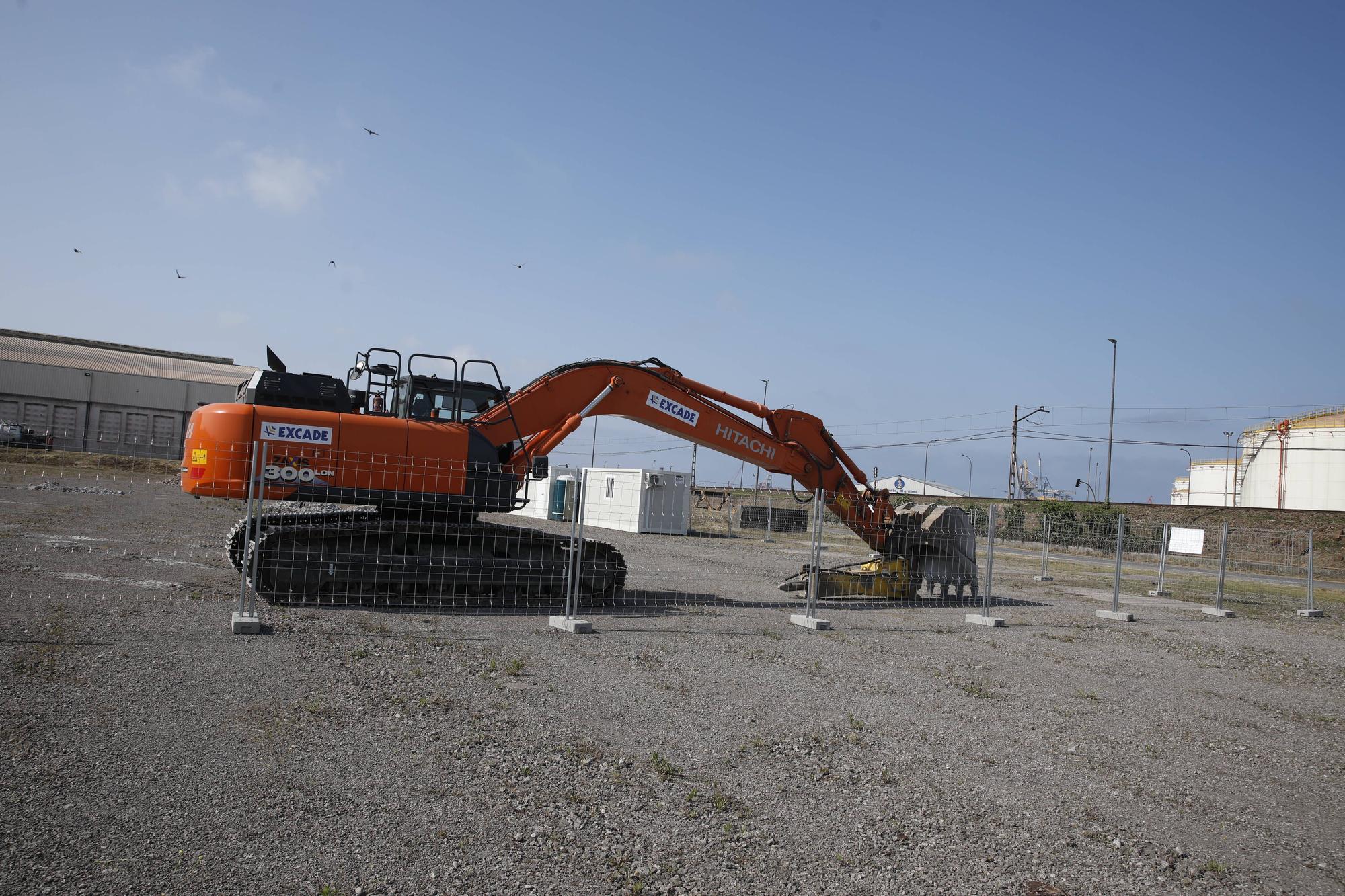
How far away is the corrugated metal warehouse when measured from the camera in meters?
53.7

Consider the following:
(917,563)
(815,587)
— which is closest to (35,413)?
(917,563)

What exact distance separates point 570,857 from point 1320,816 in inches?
182

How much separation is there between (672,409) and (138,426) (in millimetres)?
53136

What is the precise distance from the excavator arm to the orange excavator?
0.03m

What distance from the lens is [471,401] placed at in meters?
11.6

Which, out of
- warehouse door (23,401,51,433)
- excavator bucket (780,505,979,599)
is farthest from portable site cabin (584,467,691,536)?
warehouse door (23,401,51,433)

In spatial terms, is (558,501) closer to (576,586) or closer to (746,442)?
(746,442)

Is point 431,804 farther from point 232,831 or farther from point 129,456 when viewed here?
point 129,456

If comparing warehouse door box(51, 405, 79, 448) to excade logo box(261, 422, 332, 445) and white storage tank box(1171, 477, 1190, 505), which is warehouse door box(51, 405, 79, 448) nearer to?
excade logo box(261, 422, 332, 445)

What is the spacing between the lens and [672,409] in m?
13.0

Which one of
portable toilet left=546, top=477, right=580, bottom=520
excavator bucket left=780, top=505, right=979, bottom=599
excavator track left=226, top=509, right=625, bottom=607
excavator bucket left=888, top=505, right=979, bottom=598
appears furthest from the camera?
portable toilet left=546, top=477, right=580, bottom=520

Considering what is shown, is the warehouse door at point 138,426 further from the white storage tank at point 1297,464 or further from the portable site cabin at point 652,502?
the white storage tank at point 1297,464

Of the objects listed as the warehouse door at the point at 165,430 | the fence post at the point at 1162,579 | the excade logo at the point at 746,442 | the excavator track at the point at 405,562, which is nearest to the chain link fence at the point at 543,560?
the excavator track at the point at 405,562

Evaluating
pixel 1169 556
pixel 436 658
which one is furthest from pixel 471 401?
pixel 1169 556
